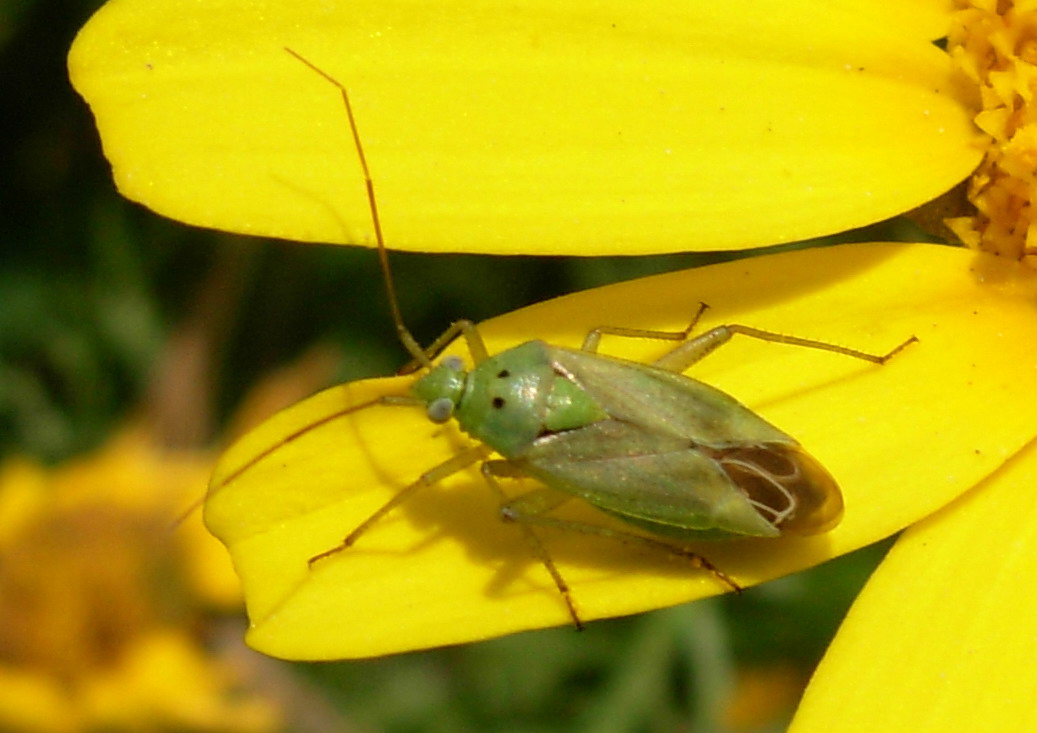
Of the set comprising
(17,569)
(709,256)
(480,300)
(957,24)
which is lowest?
(17,569)

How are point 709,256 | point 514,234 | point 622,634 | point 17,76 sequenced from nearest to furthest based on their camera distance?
point 514,234, point 709,256, point 622,634, point 17,76

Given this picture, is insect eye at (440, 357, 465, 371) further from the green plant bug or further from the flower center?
the flower center

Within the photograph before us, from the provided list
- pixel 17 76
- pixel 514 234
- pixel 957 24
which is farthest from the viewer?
pixel 17 76

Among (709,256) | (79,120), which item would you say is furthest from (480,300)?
(79,120)

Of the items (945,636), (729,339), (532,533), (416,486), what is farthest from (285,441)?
(945,636)

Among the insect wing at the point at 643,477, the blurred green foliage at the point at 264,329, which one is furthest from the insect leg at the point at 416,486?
the blurred green foliage at the point at 264,329

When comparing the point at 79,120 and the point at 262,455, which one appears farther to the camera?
the point at 79,120

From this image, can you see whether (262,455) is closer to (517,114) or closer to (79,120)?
(517,114)

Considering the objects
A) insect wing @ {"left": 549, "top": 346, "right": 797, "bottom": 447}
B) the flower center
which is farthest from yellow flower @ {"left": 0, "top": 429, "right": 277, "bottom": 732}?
the flower center
